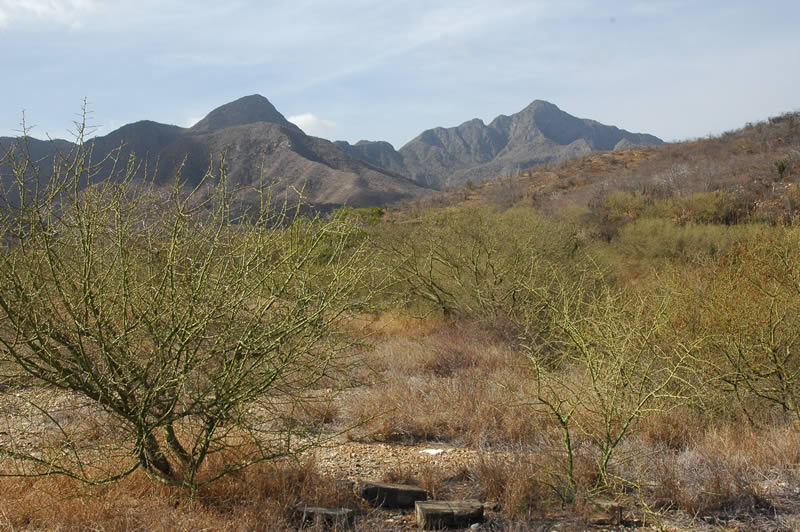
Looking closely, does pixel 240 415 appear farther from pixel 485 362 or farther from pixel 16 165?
pixel 485 362

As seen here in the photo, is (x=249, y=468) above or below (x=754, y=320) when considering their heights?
below

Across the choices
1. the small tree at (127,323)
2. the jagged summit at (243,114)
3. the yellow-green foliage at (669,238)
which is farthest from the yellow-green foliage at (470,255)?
the jagged summit at (243,114)

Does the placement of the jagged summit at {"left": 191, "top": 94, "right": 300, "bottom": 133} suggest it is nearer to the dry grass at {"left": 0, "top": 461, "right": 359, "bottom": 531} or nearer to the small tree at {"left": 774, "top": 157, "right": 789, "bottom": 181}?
the small tree at {"left": 774, "top": 157, "right": 789, "bottom": 181}

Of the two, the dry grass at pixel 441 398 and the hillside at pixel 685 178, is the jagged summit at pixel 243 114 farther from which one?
the dry grass at pixel 441 398

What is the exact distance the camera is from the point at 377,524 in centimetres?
420

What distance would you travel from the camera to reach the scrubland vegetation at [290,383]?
3.95 metres

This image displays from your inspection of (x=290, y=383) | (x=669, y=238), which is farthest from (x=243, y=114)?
(x=290, y=383)

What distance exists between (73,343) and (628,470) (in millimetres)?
4490

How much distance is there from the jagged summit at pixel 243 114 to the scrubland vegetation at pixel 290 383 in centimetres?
10123

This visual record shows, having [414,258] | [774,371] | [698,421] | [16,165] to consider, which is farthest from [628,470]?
[414,258]

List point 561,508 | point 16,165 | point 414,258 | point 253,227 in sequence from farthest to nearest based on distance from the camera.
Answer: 1. point 414,258
2. point 253,227
3. point 561,508
4. point 16,165

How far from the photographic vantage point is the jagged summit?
352ft

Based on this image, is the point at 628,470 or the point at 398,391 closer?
the point at 628,470

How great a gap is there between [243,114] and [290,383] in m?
120
